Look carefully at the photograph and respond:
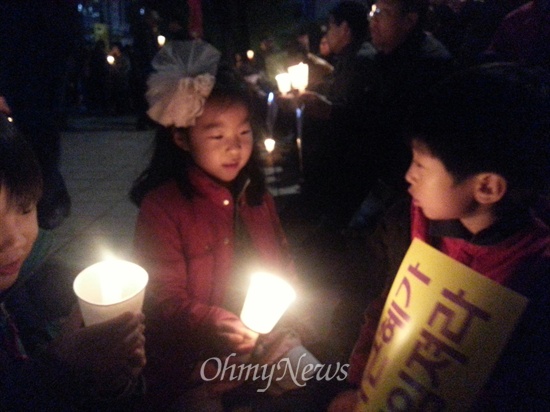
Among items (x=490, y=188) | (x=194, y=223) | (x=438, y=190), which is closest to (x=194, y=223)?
(x=194, y=223)

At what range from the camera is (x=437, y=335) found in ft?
5.21

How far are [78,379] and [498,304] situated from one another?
4.09 feet

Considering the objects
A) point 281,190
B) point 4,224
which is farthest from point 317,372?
point 281,190

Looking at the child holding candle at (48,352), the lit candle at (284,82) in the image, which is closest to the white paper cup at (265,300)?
the child holding candle at (48,352)

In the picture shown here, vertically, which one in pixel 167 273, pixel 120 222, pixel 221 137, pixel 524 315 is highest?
pixel 221 137

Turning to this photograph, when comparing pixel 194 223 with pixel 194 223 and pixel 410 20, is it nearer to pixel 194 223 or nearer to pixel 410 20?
pixel 194 223

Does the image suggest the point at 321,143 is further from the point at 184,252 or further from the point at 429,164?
the point at 429,164

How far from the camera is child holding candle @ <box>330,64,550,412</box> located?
1566 millimetres

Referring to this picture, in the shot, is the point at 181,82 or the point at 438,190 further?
the point at 181,82

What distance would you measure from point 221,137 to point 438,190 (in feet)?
3.55

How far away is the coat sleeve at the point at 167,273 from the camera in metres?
2.20

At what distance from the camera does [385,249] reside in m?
2.11

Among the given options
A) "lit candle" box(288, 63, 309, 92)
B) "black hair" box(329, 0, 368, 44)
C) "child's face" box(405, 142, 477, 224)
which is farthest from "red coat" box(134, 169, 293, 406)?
"black hair" box(329, 0, 368, 44)

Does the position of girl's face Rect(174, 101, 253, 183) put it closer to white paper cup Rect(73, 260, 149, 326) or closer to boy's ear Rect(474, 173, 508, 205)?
white paper cup Rect(73, 260, 149, 326)
